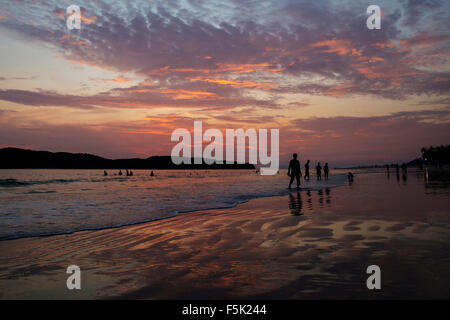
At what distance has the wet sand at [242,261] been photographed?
3607 millimetres

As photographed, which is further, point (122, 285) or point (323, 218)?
point (323, 218)

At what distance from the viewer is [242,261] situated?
15.6 feet

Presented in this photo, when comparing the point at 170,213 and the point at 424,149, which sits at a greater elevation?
the point at 424,149

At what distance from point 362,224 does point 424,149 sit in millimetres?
187502

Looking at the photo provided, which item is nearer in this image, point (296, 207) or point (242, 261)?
point (242, 261)

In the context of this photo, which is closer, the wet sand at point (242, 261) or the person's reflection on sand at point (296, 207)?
the wet sand at point (242, 261)

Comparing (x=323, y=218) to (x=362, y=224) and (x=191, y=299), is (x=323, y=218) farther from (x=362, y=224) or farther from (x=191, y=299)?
(x=191, y=299)

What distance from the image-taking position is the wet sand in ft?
11.8

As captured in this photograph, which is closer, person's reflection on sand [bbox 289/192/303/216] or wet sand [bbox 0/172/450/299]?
wet sand [bbox 0/172/450/299]

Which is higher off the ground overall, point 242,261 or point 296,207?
point 242,261

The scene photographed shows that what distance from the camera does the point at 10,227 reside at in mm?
8805
